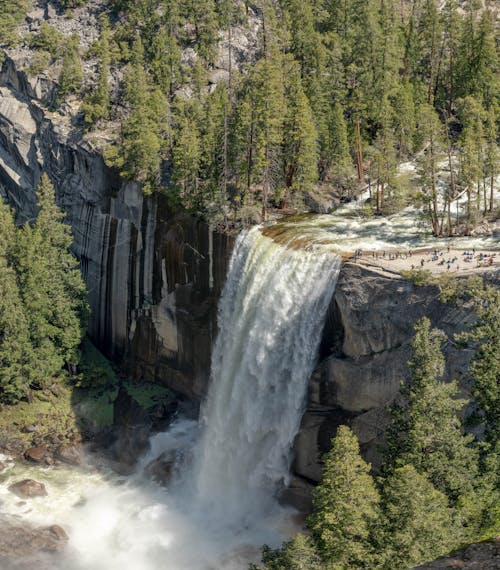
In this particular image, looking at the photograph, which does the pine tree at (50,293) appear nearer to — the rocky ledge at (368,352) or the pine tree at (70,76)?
the pine tree at (70,76)

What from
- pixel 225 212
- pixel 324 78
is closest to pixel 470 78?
pixel 324 78

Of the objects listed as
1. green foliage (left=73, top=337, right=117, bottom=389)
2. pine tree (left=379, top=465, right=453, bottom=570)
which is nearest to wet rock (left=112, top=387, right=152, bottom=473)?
green foliage (left=73, top=337, right=117, bottom=389)

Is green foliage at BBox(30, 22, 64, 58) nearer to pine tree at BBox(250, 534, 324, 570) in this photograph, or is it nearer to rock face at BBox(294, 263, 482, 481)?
rock face at BBox(294, 263, 482, 481)

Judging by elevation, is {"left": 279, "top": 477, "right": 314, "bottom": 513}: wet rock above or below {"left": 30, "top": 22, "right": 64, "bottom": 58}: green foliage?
below

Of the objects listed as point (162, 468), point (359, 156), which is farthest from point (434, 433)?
point (359, 156)

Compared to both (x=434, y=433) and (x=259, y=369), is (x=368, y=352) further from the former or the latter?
(x=434, y=433)
